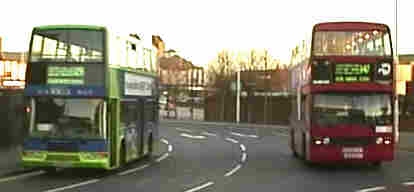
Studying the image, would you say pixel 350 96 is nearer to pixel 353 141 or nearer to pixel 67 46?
pixel 353 141

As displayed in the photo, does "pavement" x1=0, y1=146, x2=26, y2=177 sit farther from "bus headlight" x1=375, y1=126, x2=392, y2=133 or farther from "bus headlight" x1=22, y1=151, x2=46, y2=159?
"bus headlight" x1=375, y1=126, x2=392, y2=133

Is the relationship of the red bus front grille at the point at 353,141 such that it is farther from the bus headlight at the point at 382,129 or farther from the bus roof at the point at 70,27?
the bus roof at the point at 70,27

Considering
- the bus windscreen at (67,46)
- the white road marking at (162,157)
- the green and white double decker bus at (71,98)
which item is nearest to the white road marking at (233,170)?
the green and white double decker bus at (71,98)

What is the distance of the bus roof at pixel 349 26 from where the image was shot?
2395 centimetres

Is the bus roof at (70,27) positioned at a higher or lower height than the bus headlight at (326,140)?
higher

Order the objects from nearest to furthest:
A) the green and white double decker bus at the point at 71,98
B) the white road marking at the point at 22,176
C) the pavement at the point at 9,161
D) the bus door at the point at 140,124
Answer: the white road marking at the point at 22,176
the green and white double decker bus at the point at 71,98
the pavement at the point at 9,161
the bus door at the point at 140,124

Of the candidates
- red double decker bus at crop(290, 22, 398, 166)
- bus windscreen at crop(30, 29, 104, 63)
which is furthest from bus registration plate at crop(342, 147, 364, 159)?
bus windscreen at crop(30, 29, 104, 63)

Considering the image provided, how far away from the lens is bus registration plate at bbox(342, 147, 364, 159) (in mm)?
23562

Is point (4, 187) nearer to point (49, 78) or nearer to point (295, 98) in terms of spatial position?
point (49, 78)

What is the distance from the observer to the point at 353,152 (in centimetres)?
2358

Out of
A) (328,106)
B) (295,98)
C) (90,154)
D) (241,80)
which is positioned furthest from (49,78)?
(241,80)

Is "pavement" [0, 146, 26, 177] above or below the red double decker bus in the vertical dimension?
below

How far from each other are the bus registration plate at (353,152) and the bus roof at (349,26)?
3.50 metres

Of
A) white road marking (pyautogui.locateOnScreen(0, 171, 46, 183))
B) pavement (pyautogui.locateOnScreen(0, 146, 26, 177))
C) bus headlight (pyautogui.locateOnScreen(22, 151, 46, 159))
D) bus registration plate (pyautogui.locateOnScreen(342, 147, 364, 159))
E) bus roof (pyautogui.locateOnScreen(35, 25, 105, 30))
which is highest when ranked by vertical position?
bus roof (pyautogui.locateOnScreen(35, 25, 105, 30))
